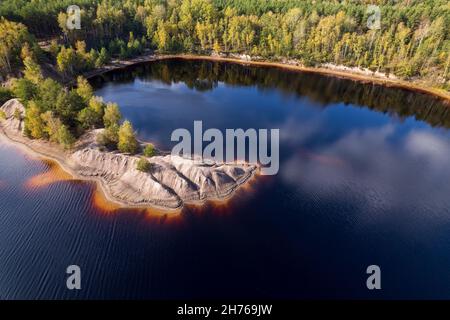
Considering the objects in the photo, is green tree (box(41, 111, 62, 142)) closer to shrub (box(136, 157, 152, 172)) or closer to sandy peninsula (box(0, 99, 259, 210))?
sandy peninsula (box(0, 99, 259, 210))

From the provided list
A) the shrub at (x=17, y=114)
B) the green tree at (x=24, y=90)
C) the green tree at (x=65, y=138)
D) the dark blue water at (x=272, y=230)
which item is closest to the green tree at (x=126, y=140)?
the dark blue water at (x=272, y=230)

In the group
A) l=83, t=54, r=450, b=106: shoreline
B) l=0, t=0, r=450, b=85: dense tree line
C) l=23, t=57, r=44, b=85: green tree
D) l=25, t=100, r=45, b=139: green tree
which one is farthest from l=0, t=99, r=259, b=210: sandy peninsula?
l=83, t=54, r=450, b=106: shoreline

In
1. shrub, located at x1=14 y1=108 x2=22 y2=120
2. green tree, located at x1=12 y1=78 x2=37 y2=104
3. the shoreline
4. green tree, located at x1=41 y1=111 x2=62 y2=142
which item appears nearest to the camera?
green tree, located at x1=41 y1=111 x2=62 y2=142

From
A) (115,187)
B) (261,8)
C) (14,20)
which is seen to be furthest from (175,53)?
(115,187)

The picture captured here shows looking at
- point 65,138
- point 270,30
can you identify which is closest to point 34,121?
point 65,138
